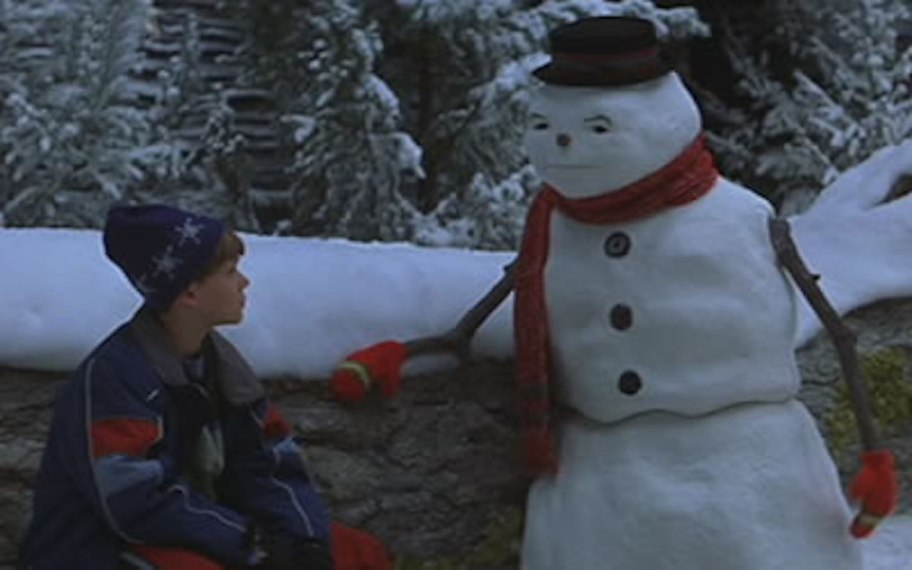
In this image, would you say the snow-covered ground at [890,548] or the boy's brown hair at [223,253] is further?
the snow-covered ground at [890,548]

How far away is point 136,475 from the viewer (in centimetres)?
269

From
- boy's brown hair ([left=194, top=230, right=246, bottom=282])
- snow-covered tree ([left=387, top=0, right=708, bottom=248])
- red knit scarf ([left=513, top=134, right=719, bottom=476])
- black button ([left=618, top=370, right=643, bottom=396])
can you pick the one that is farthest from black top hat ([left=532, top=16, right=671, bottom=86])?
snow-covered tree ([left=387, top=0, right=708, bottom=248])

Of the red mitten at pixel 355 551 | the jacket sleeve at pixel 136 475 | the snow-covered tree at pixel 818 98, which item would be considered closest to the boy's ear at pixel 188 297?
the jacket sleeve at pixel 136 475

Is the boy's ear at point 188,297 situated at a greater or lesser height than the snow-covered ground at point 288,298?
greater

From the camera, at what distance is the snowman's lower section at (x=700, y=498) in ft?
10.7

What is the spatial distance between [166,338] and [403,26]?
3559 millimetres

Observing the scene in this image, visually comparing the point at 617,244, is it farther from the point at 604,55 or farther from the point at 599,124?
the point at 604,55

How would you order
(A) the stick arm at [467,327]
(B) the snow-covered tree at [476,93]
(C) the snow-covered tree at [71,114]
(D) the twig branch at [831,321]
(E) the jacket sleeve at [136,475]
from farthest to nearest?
(B) the snow-covered tree at [476,93], (C) the snow-covered tree at [71,114], (A) the stick arm at [467,327], (D) the twig branch at [831,321], (E) the jacket sleeve at [136,475]

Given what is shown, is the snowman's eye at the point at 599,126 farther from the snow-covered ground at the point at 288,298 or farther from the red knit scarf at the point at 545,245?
the snow-covered ground at the point at 288,298

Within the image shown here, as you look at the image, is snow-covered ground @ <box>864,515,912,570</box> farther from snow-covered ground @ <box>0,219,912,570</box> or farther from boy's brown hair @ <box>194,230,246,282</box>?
boy's brown hair @ <box>194,230,246,282</box>

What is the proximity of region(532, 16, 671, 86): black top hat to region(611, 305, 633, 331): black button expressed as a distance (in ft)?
1.27

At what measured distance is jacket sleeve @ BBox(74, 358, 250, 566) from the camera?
2.69 m

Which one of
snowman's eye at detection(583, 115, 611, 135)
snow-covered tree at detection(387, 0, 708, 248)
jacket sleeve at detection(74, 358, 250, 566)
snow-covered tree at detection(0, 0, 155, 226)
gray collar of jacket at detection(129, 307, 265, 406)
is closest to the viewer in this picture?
jacket sleeve at detection(74, 358, 250, 566)

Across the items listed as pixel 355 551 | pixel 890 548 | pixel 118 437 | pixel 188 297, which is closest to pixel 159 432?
pixel 118 437
